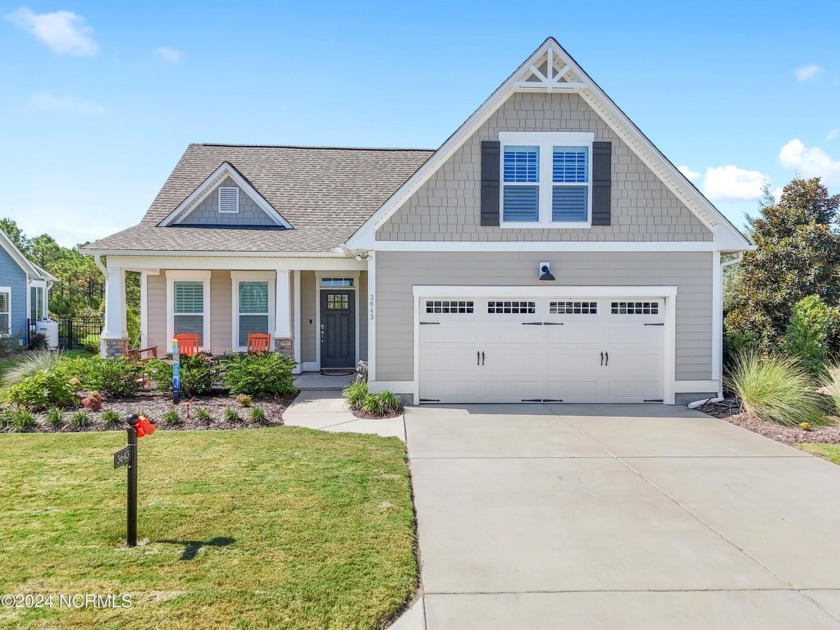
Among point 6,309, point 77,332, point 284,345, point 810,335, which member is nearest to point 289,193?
point 284,345

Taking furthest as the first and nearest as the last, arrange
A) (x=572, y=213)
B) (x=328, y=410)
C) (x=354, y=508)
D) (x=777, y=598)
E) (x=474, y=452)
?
(x=572, y=213)
(x=328, y=410)
(x=474, y=452)
(x=354, y=508)
(x=777, y=598)

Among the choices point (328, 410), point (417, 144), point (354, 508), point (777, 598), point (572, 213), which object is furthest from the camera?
point (417, 144)

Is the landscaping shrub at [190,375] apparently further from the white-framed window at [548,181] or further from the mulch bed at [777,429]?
the mulch bed at [777,429]

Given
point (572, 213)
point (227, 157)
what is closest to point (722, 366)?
point (572, 213)

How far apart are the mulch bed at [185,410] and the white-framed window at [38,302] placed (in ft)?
56.3

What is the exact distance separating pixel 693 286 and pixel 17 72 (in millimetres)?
13660

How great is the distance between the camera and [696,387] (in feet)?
36.1

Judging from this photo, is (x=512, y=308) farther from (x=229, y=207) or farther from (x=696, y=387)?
(x=229, y=207)

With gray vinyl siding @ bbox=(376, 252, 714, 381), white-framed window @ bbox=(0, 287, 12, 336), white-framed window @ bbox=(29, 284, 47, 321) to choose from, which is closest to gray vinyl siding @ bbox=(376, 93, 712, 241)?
gray vinyl siding @ bbox=(376, 252, 714, 381)

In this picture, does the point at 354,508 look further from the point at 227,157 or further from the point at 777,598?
the point at 227,157

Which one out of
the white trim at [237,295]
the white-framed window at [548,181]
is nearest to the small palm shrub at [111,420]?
the white trim at [237,295]

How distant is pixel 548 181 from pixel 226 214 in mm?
8184

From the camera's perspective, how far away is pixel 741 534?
5020mm

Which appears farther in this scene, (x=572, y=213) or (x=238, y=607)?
(x=572, y=213)
